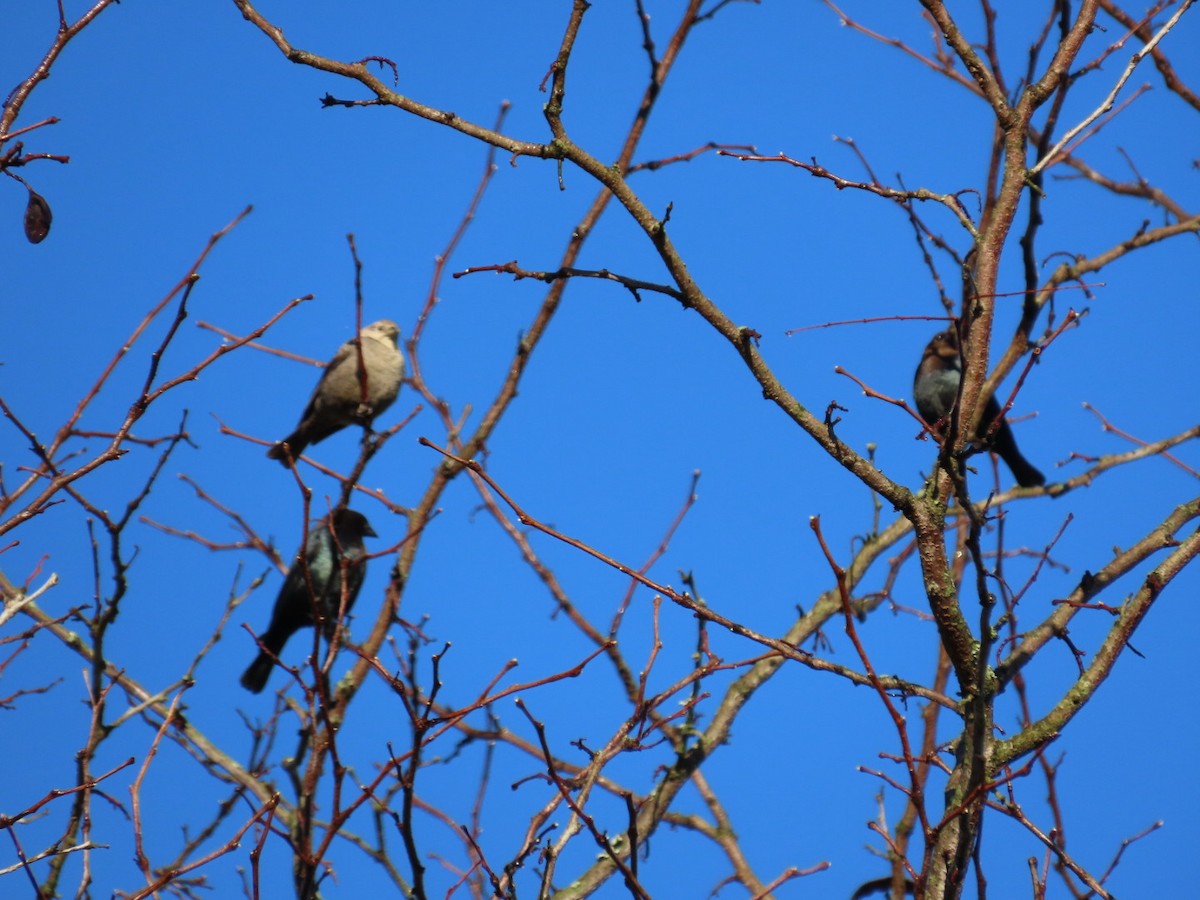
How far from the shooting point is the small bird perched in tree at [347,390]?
6352 mm

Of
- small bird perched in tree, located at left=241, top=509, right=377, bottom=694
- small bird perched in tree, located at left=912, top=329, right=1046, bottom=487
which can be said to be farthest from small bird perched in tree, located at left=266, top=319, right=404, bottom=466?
small bird perched in tree, located at left=912, top=329, right=1046, bottom=487

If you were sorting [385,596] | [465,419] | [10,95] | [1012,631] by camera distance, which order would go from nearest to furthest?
[10,95] < [1012,631] < [385,596] < [465,419]

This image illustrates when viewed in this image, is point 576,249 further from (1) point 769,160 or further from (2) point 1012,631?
(2) point 1012,631

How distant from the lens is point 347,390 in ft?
20.8

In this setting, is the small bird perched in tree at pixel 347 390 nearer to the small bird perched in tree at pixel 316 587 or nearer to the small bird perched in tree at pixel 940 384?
the small bird perched in tree at pixel 316 587

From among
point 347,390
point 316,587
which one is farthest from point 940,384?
point 316,587

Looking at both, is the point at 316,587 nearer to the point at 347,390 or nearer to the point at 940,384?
the point at 347,390

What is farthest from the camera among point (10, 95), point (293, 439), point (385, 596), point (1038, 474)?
point (1038, 474)

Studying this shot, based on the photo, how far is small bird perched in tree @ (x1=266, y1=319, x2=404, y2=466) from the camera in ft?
20.8

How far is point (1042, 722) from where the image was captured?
2.25m

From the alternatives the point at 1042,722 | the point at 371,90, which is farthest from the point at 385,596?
the point at 1042,722

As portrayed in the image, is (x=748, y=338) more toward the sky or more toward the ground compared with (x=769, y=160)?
more toward the ground

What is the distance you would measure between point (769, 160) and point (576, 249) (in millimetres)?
2315

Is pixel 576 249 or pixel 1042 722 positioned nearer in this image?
pixel 1042 722
